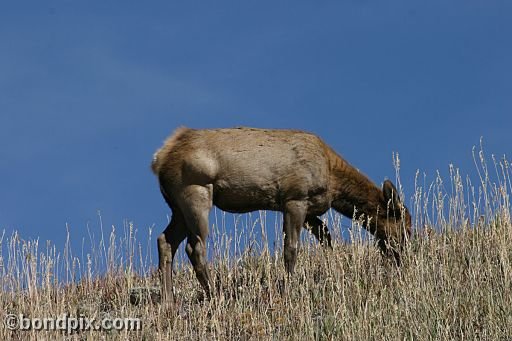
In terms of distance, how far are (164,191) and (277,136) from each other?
67.9 inches

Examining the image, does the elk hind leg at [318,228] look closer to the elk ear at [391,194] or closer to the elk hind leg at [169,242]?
the elk ear at [391,194]

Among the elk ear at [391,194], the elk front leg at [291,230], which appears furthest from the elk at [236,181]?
the elk ear at [391,194]

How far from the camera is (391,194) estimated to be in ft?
45.8

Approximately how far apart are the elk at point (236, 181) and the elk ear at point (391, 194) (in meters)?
0.44

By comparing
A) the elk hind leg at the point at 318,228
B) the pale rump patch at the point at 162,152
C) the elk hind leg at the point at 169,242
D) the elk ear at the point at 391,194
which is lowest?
the elk hind leg at the point at 169,242

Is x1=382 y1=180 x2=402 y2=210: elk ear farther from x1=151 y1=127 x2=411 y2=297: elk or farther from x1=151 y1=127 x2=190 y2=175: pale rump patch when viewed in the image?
x1=151 y1=127 x2=190 y2=175: pale rump patch

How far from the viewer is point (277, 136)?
13.2 meters

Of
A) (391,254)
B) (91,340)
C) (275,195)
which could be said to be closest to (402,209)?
(391,254)

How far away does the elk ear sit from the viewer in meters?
13.9

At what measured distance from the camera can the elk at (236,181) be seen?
40.7 ft
